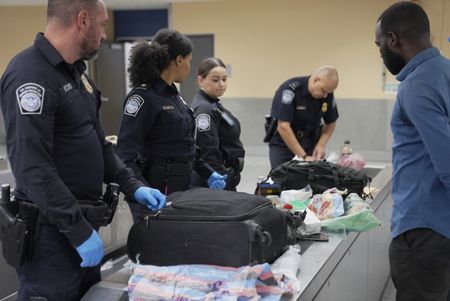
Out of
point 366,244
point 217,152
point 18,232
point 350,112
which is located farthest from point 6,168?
point 350,112

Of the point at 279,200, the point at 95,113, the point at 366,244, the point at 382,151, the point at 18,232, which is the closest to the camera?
the point at 18,232

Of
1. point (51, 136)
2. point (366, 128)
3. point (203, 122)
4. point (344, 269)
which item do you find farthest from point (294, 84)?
point (366, 128)

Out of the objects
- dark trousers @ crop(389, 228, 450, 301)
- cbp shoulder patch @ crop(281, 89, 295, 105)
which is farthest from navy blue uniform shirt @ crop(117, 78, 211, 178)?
cbp shoulder patch @ crop(281, 89, 295, 105)

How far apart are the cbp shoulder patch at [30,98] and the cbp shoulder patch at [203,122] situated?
1.57m

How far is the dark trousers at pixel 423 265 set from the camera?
1.66 meters

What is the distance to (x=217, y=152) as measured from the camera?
2920 mm

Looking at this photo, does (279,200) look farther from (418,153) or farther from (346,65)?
(346,65)

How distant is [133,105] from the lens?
87.4 inches

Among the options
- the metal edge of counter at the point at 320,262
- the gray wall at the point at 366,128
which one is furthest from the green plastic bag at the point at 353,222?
the gray wall at the point at 366,128

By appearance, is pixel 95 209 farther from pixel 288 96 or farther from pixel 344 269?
pixel 288 96

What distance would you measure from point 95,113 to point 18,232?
1.43 feet

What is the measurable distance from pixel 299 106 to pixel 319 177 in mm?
1210

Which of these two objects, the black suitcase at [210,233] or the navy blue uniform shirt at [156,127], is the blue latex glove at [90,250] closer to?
the black suitcase at [210,233]

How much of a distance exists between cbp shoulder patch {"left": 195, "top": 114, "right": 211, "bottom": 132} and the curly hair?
21.8 inches
